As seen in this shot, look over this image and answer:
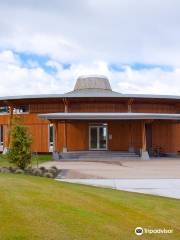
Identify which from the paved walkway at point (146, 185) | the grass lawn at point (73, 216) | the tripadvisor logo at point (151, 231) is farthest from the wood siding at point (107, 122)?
the tripadvisor logo at point (151, 231)

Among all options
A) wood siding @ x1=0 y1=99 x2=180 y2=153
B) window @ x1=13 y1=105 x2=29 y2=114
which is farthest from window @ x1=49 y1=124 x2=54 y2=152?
window @ x1=13 y1=105 x2=29 y2=114

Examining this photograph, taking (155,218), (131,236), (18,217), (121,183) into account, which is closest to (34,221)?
(18,217)

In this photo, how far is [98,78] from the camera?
42562 mm

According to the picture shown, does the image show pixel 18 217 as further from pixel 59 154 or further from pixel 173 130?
pixel 173 130

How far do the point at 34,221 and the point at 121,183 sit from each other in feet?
30.8

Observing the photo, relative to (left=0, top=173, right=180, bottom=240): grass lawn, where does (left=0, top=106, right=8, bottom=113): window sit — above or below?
above

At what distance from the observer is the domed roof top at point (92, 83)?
41688mm

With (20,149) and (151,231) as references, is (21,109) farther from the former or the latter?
(151,231)

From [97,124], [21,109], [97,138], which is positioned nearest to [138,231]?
[97,138]

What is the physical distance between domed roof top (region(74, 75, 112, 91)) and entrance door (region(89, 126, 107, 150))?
770 centimetres

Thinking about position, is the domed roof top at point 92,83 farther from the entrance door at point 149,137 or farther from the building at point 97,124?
the entrance door at point 149,137

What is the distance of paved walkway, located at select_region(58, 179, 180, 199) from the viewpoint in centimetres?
1368

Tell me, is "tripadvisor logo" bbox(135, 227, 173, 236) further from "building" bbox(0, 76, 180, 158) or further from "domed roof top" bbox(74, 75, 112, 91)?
"domed roof top" bbox(74, 75, 112, 91)

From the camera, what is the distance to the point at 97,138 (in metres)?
34.8
